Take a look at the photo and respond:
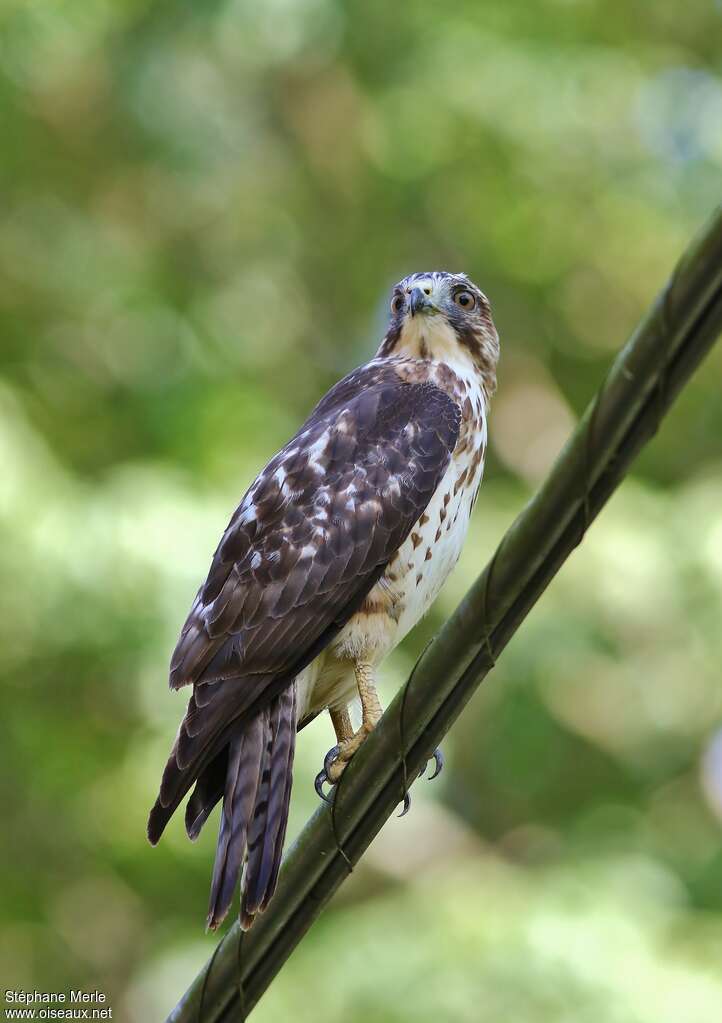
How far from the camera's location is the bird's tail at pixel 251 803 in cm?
345

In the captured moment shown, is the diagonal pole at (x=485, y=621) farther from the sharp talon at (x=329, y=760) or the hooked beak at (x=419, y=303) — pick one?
the hooked beak at (x=419, y=303)

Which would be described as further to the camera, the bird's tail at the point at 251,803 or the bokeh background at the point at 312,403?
the bokeh background at the point at 312,403

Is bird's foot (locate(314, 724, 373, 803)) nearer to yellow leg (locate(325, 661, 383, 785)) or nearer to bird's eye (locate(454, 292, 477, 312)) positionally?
yellow leg (locate(325, 661, 383, 785))

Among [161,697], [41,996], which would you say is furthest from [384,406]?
[41,996]

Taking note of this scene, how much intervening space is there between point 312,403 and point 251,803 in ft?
21.6

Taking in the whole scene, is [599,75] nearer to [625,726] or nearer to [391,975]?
[625,726]

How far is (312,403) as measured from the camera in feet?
33.1

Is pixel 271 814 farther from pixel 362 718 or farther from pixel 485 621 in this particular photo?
pixel 485 621

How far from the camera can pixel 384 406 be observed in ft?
13.7

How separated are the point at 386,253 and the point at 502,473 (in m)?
1.70

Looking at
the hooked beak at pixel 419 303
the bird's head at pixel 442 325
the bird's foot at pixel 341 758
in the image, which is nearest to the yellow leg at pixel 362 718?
the bird's foot at pixel 341 758

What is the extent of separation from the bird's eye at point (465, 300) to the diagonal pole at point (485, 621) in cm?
209

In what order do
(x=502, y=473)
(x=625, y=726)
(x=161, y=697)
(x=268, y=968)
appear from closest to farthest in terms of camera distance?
1. (x=268, y=968)
2. (x=161, y=697)
3. (x=625, y=726)
4. (x=502, y=473)

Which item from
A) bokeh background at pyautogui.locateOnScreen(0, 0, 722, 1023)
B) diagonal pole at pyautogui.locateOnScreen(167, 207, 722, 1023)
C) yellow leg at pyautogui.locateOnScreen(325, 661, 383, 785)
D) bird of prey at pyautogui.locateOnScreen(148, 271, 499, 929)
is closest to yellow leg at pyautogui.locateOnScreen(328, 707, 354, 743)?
bird of prey at pyautogui.locateOnScreen(148, 271, 499, 929)
